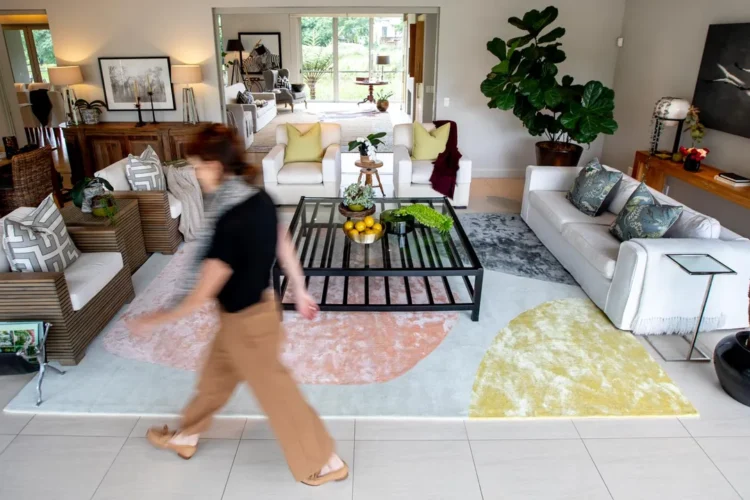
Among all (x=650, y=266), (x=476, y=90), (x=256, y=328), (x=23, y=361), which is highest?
(x=476, y=90)

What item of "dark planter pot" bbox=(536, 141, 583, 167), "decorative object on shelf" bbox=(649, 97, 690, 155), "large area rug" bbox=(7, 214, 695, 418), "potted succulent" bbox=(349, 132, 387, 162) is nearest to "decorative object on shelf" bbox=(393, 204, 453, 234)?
"large area rug" bbox=(7, 214, 695, 418)

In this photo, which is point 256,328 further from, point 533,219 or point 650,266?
point 533,219

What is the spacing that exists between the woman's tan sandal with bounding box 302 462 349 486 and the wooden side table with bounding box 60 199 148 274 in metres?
2.38

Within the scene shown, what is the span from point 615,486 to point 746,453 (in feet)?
2.61

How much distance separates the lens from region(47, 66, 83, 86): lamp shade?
22.2 ft

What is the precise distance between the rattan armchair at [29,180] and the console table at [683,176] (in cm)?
613

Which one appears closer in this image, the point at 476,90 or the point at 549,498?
the point at 549,498

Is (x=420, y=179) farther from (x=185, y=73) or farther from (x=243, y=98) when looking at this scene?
(x=243, y=98)

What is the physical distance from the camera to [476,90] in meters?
7.22

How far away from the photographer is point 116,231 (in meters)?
3.73

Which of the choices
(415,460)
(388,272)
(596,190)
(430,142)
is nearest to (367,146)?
(430,142)

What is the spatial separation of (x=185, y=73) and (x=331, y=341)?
16.6 ft

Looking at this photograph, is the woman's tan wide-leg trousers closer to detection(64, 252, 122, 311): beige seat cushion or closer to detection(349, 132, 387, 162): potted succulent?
detection(64, 252, 122, 311): beige seat cushion

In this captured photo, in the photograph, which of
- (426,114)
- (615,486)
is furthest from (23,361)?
(426,114)
